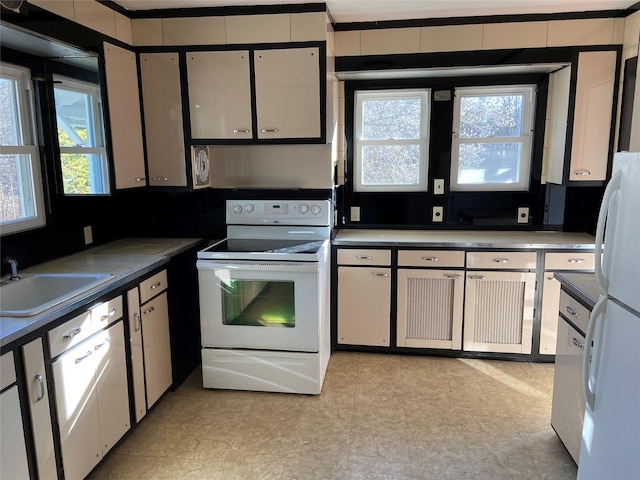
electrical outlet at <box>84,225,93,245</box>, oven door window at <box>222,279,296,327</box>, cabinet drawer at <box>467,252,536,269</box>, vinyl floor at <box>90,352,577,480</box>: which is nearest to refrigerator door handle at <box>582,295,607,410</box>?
vinyl floor at <box>90,352,577,480</box>

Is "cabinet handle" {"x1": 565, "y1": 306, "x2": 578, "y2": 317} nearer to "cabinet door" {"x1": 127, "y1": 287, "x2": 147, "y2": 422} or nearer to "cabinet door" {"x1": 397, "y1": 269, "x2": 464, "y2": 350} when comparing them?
"cabinet door" {"x1": 397, "y1": 269, "x2": 464, "y2": 350}

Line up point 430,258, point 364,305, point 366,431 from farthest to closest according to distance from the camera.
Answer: point 364,305 → point 430,258 → point 366,431

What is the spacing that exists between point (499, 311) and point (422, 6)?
2054mm

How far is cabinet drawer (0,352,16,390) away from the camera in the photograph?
4.93ft

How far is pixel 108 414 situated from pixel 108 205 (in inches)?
57.7

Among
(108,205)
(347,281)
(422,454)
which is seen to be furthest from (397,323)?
(108,205)

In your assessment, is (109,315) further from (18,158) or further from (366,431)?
(366,431)

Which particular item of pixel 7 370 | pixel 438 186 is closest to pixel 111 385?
pixel 7 370

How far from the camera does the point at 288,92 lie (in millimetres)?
2877

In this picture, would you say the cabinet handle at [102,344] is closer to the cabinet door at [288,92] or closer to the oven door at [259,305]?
the oven door at [259,305]

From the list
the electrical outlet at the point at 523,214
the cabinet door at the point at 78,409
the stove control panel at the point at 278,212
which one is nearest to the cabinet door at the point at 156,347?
the cabinet door at the point at 78,409

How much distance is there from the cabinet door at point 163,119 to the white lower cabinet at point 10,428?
1.72 metres

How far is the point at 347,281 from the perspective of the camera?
3248 millimetres

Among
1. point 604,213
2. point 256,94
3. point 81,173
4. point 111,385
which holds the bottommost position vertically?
point 111,385
